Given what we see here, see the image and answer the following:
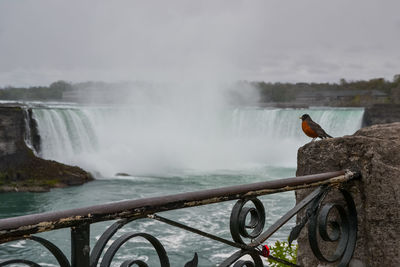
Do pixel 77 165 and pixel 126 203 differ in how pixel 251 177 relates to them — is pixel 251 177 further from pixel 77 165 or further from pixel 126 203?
pixel 126 203

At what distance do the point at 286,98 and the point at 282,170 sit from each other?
146 ft

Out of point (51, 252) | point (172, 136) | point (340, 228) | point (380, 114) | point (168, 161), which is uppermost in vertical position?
point (380, 114)

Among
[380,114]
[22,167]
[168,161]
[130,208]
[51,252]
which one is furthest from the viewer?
[380,114]

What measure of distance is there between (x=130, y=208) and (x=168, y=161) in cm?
2771

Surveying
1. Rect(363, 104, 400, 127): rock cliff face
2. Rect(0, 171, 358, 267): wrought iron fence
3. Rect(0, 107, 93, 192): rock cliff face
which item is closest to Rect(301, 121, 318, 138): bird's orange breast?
Rect(0, 171, 358, 267): wrought iron fence

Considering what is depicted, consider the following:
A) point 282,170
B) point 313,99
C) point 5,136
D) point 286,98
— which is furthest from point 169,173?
point 313,99

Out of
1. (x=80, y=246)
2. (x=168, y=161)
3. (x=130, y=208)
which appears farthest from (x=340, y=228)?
(x=168, y=161)

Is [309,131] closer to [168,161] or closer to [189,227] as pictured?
[189,227]

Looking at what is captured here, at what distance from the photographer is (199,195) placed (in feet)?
4.56

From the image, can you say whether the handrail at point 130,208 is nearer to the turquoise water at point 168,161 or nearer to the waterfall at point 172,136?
the turquoise water at point 168,161

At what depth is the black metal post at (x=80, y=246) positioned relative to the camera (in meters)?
1.08

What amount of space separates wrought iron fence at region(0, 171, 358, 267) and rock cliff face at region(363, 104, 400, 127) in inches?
1300

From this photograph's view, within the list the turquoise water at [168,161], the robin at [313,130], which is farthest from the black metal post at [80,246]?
the turquoise water at [168,161]

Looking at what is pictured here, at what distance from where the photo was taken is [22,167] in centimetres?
2177
